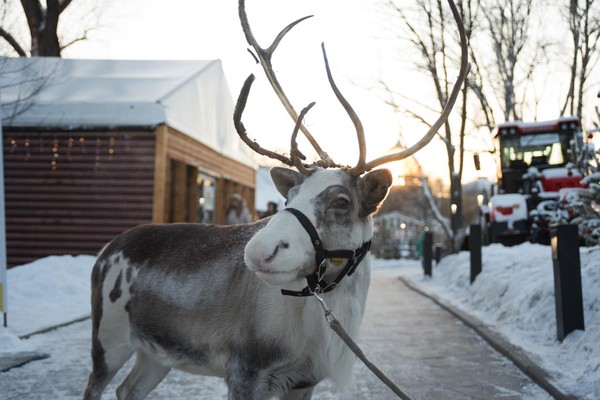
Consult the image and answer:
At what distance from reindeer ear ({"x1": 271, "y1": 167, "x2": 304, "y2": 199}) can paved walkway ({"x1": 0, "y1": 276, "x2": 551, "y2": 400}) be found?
1544 millimetres

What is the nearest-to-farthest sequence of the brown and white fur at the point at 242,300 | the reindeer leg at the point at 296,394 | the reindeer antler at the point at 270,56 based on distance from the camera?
the brown and white fur at the point at 242,300, the reindeer leg at the point at 296,394, the reindeer antler at the point at 270,56

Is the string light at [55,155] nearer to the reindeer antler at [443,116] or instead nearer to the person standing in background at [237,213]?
the person standing in background at [237,213]

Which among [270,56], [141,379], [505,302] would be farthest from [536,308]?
[141,379]

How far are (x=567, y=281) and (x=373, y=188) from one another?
3.74 m

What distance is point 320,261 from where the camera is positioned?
2.84 m

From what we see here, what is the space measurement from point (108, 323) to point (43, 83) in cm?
1124

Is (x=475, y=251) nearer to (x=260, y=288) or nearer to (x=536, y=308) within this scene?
(x=536, y=308)

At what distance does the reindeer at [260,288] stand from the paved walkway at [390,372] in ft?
3.54

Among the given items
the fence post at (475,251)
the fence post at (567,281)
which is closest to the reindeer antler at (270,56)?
the fence post at (567,281)

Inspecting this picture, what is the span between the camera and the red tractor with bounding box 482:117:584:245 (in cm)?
1338

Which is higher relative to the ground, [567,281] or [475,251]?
[475,251]

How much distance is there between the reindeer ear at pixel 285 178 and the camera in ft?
10.3

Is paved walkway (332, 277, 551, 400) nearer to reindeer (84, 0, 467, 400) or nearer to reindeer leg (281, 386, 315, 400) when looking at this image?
reindeer leg (281, 386, 315, 400)

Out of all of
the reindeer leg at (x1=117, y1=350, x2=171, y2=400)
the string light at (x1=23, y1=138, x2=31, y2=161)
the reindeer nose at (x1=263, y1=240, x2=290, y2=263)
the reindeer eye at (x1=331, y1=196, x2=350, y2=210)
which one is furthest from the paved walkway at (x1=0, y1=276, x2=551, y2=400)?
the string light at (x1=23, y1=138, x2=31, y2=161)
